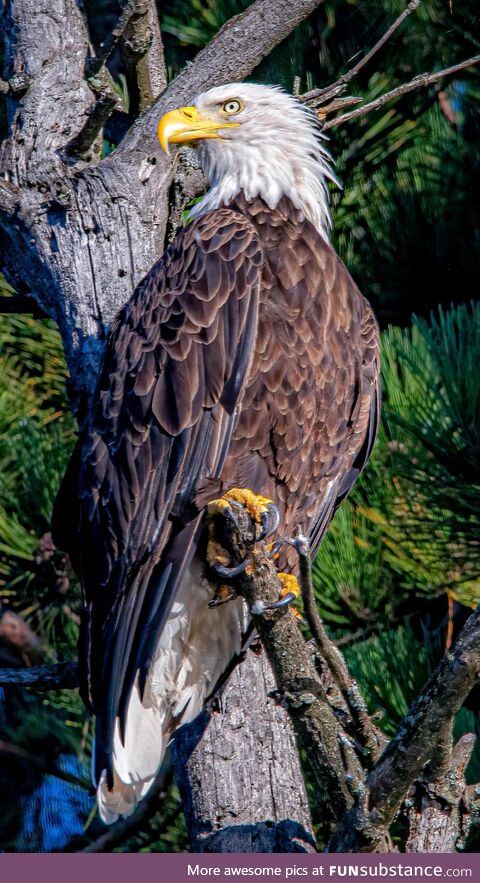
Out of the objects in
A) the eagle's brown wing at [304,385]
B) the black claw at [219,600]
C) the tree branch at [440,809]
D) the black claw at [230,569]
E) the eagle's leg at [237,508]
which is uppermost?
the eagle's brown wing at [304,385]

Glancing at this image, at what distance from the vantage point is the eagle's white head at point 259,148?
343cm

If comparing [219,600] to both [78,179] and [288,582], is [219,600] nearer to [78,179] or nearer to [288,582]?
[288,582]

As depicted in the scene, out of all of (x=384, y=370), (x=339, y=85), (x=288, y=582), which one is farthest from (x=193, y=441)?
(x=339, y=85)

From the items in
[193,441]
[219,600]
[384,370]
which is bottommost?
[219,600]

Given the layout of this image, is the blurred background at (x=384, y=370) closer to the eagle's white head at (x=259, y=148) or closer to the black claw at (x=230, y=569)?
the eagle's white head at (x=259, y=148)

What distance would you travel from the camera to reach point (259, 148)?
358 cm

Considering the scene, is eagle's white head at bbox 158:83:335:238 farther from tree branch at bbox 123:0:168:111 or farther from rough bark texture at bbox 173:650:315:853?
rough bark texture at bbox 173:650:315:853

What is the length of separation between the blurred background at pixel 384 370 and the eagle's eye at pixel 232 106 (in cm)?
31

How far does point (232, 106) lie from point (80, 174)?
2.27 ft

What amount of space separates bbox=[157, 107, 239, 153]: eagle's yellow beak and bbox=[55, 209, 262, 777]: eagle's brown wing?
364 mm

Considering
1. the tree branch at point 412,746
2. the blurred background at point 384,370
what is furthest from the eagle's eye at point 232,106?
the tree branch at point 412,746

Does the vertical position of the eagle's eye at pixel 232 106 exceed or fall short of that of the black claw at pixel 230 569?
it exceeds it

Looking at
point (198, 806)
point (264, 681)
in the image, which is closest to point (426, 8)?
point (264, 681)

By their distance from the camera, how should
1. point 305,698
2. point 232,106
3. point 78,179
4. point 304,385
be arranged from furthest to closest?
point 232,106
point 78,179
point 304,385
point 305,698
